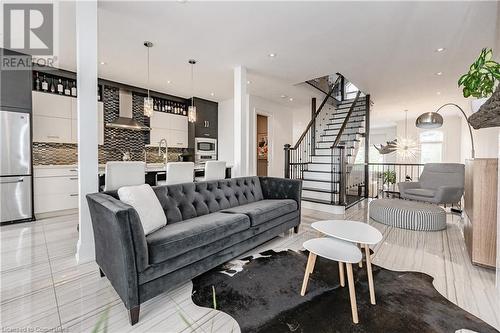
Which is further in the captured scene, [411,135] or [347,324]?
[411,135]

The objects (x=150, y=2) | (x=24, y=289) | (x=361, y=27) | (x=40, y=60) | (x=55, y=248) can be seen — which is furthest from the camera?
(x=40, y=60)

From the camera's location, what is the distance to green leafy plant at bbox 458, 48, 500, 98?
2.10m

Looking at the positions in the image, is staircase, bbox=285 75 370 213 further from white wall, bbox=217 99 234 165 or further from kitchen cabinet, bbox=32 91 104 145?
kitchen cabinet, bbox=32 91 104 145

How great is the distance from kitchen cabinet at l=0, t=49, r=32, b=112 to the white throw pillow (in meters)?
3.32

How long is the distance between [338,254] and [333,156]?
3425mm

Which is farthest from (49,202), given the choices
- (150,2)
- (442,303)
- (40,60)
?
(442,303)

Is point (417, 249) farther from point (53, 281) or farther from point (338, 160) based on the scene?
point (53, 281)

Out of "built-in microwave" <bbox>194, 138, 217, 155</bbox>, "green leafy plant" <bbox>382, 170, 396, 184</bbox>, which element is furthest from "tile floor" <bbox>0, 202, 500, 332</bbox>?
"built-in microwave" <bbox>194, 138, 217, 155</bbox>

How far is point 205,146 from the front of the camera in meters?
6.54

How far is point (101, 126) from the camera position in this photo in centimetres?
487

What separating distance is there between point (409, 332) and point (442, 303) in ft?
1.79

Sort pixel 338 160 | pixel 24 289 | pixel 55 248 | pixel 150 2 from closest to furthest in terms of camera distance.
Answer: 1. pixel 24 289
2. pixel 150 2
3. pixel 55 248
4. pixel 338 160

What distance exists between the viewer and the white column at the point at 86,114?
2.42 metres

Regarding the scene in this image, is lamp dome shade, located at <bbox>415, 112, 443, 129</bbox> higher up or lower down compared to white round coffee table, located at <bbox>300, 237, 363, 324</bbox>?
higher up
